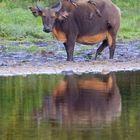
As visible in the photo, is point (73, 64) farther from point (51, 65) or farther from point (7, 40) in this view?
point (7, 40)

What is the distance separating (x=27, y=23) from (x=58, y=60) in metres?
10.8

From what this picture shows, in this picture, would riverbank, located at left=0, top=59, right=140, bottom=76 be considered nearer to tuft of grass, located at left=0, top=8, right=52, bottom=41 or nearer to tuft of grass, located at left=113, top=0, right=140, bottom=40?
tuft of grass, located at left=0, top=8, right=52, bottom=41

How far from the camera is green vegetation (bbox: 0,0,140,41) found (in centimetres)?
3088

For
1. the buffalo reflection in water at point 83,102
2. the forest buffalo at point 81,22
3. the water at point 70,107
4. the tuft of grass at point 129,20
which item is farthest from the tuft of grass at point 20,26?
the buffalo reflection in water at point 83,102

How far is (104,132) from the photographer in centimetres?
1041

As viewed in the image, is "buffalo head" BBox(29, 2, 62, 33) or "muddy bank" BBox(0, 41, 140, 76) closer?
"muddy bank" BBox(0, 41, 140, 76)

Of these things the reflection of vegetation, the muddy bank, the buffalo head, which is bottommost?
the muddy bank

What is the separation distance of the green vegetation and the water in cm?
1245

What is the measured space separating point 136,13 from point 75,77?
A: 2196 cm

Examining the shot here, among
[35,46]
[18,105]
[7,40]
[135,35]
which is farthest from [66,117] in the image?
[135,35]

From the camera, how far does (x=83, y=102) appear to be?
1363cm

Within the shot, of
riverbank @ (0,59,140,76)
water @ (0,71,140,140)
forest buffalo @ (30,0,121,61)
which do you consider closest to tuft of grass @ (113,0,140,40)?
forest buffalo @ (30,0,121,61)

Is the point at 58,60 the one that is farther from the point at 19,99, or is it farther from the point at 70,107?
the point at 70,107

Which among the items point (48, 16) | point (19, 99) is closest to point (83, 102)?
point (19, 99)
